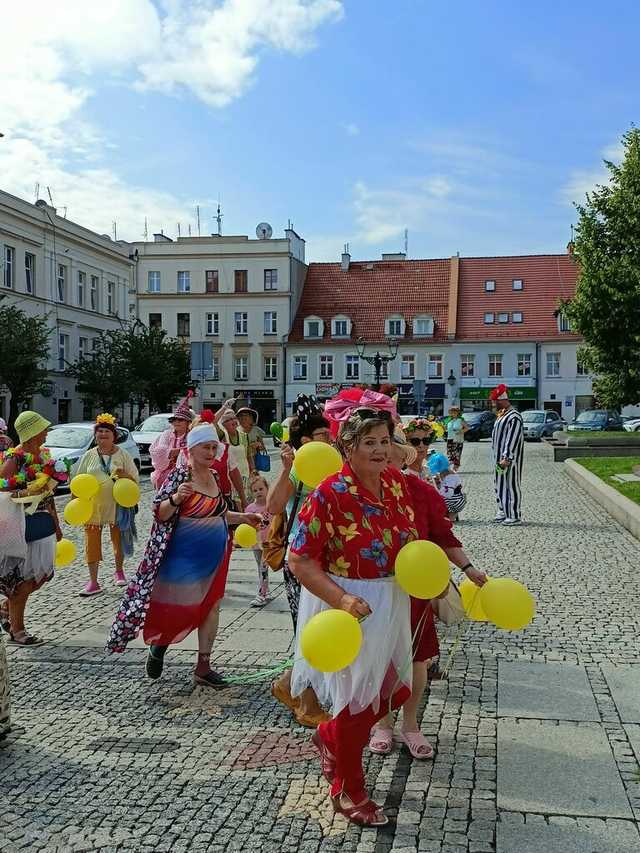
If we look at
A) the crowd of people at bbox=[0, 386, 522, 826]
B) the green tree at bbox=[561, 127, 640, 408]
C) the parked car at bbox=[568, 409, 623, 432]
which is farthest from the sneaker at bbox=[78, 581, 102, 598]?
the parked car at bbox=[568, 409, 623, 432]

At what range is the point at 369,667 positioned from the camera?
3691 millimetres

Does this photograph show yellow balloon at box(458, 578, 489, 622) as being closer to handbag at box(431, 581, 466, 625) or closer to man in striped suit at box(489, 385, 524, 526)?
handbag at box(431, 581, 466, 625)

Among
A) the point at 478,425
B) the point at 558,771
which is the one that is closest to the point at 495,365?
the point at 478,425

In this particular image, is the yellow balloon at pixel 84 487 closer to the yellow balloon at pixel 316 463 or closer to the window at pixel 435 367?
the yellow balloon at pixel 316 463

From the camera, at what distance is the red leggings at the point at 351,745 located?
3699 millimetres

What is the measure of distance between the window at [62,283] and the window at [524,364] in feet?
96.2

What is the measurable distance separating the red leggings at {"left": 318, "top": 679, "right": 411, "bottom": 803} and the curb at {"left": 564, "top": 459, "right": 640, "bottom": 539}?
338 inches

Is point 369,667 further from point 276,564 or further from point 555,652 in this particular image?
point 555,652

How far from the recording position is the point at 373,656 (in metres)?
3.71

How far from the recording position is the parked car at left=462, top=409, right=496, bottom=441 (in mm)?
44688

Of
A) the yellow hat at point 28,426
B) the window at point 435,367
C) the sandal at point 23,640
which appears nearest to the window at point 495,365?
the window at point 435,367

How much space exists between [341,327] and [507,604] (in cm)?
5926

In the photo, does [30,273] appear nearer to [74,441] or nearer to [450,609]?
[74,441]

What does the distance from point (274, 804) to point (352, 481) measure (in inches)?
57.0
